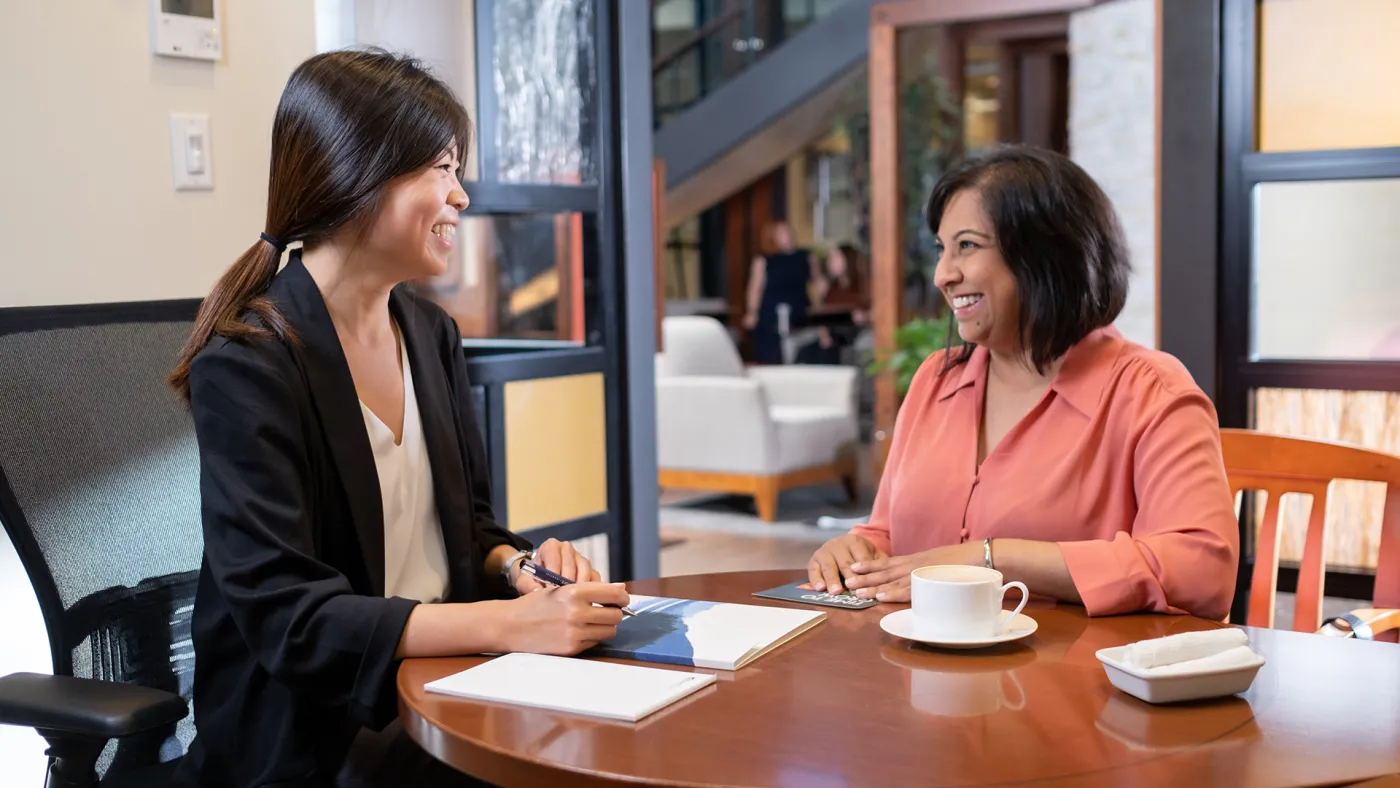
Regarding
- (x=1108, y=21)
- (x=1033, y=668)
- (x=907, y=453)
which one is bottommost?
(x=1033, y=668)

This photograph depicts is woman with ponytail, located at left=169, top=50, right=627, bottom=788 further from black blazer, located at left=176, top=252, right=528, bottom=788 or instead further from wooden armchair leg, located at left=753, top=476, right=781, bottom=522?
wooden armchair leg, located at left=753, top=476, right=781, bottom=522

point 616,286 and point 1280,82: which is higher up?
point 1280,82

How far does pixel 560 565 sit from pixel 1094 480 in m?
0.69

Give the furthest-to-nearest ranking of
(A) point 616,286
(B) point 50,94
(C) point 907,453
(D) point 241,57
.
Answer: (A) point 616,286
(D) point 241,57
(B) point 50,94
(C) point 907,453

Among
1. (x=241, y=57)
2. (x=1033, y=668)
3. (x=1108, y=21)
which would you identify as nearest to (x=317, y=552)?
(x=1033, y=668)

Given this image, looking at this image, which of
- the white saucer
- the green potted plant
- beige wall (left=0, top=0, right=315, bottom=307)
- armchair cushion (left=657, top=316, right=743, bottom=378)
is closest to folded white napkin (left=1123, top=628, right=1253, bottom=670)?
the white saucer

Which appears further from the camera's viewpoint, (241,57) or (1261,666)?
(241,57)

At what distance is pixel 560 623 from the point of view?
1.36 m

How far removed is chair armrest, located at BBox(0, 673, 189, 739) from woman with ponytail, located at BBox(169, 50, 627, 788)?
11 centimetres

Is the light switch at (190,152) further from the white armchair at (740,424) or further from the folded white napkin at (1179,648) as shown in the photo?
the white armchair at (740,424)

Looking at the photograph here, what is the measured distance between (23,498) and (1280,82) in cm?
332

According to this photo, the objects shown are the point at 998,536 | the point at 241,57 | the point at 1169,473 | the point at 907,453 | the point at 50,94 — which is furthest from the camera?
the point at 241,57

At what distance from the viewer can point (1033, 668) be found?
1.31 m

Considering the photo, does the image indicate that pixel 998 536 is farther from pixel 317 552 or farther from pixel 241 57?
pixel 241 57
